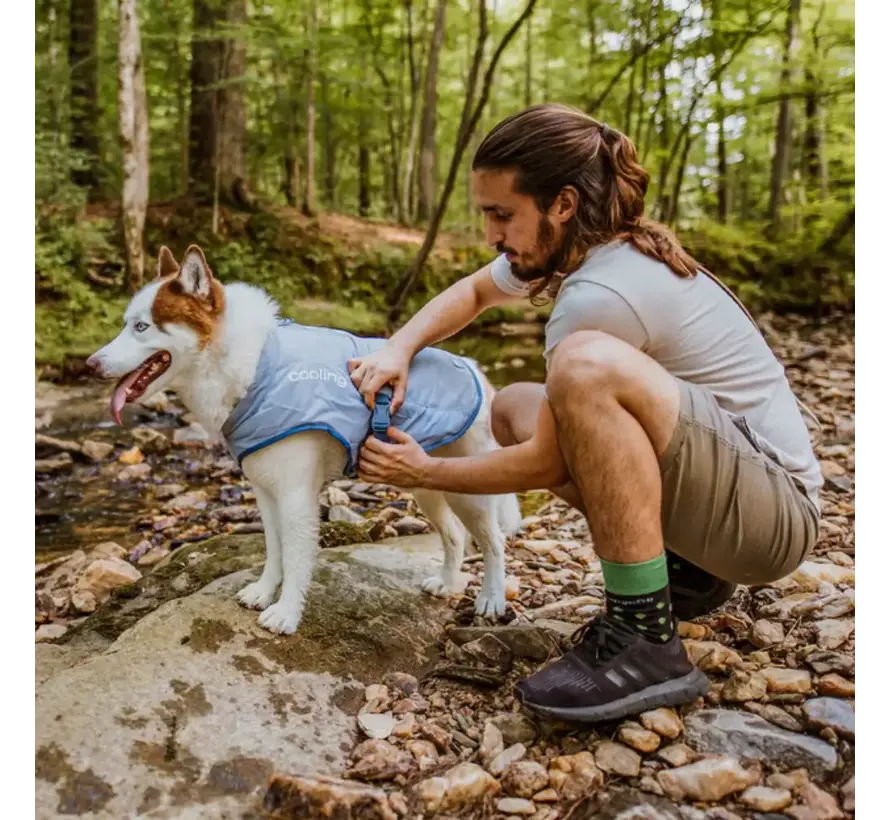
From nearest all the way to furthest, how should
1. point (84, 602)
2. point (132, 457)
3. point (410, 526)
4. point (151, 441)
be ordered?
1. point (84, 602)
2. point (410, 526)
3. point (132, 457)
4. point (151, 441)

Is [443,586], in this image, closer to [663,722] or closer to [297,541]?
[297,541]

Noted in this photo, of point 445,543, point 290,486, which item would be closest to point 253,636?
point 290,486

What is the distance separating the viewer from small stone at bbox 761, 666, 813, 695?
1966 millimetres

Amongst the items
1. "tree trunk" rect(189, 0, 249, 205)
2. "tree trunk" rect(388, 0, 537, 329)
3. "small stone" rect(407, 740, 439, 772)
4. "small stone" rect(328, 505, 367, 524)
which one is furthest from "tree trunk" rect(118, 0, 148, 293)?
"small stone" rect(407, 740, 439, 772)

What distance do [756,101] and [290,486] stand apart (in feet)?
33.2

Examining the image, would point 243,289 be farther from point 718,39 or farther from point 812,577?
point 718,39

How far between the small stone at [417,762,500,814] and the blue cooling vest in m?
1.01

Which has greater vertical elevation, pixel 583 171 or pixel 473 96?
pixel 473 96

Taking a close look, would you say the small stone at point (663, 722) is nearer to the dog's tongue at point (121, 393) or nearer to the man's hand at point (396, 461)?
the man's hand at point (396, 461)

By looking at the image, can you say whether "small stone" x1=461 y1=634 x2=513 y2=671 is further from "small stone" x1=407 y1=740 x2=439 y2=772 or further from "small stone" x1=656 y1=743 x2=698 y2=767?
"small stone" x1=656 y1=743 x2=698 y2=767

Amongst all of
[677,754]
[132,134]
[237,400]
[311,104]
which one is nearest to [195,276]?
[237,400]

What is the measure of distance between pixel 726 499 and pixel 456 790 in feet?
3.20

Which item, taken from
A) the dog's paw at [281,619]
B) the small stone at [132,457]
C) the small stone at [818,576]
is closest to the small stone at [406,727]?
the dog's paw at [281,619]

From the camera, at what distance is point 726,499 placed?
1.92 m
